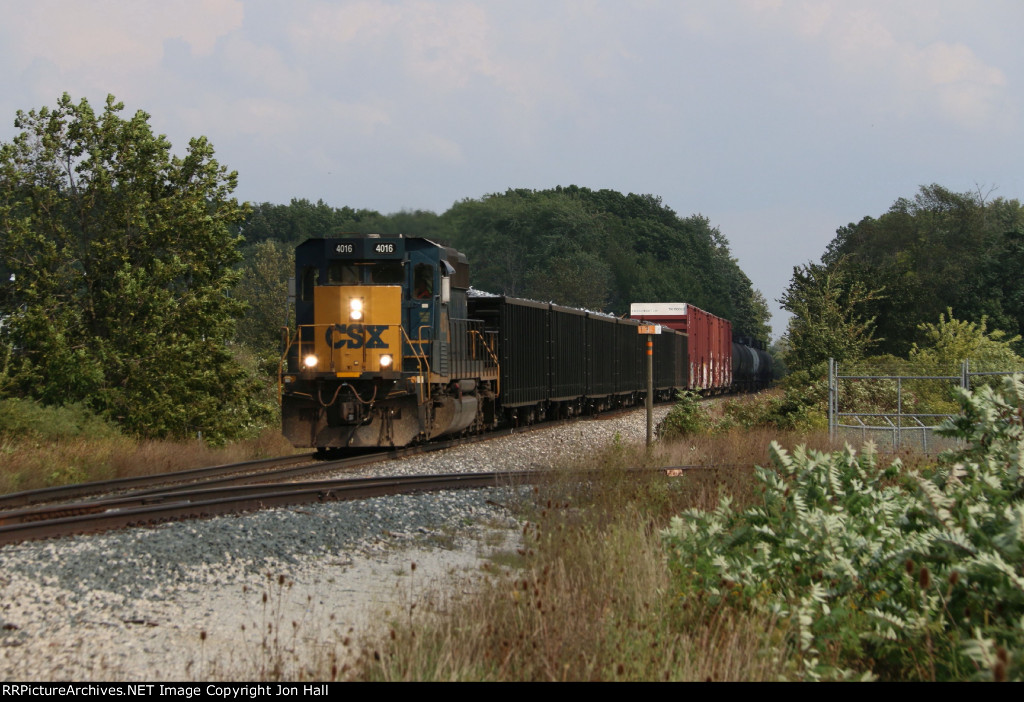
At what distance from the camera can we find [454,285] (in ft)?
59.4

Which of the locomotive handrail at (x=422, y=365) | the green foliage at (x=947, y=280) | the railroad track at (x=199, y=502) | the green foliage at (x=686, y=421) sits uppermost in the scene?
the green foliage at (x=947, y=280)

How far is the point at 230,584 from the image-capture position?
7219 mm

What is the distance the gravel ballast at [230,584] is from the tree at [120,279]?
390 inches

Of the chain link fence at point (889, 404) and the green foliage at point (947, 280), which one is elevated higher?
the green foliage at point (947, 280)

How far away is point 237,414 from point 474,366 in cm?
512

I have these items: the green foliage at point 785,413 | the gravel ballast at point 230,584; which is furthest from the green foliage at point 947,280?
the gravel ballast at point 230,584

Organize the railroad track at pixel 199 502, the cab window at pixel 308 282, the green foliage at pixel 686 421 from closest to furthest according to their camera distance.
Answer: the railroad track at pixel 199 502 < the cab window at pixel 308 282 < the green foliage at pixel 686 421

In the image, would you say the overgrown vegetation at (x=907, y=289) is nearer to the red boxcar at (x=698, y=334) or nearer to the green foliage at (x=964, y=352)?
the green foliage at (x=964, y=352)

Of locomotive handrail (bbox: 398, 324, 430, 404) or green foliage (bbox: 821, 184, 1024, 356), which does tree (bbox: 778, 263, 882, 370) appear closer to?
green foliage (bbox: 821, 184, 1024, 356)

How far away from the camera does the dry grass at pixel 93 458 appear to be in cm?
1332

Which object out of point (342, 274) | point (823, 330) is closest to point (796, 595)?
point (342, 274)

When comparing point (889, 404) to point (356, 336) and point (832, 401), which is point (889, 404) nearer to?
point (832, 401)
